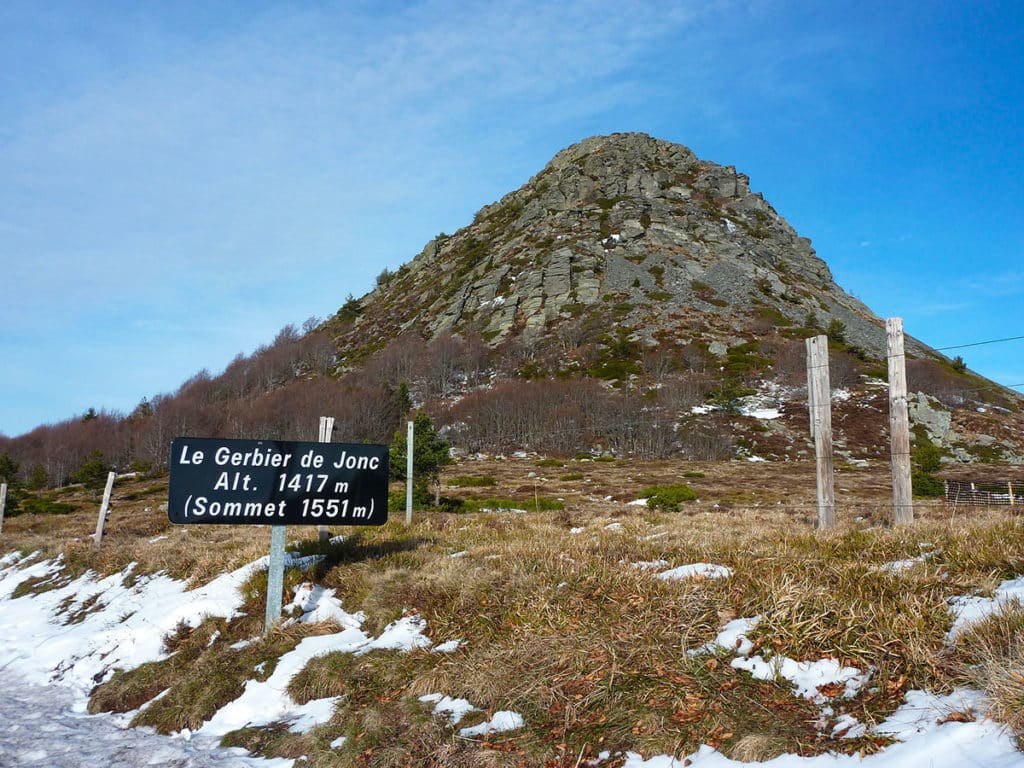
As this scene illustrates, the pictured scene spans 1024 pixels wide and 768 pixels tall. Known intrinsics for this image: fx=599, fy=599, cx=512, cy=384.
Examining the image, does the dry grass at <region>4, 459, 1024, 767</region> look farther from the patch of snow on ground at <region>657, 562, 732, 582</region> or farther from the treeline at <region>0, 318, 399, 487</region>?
the treeline at <region>0, 318, 399, 487</region>

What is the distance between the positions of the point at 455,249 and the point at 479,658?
540 ft

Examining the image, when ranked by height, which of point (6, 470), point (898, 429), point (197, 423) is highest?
point (197, 423)

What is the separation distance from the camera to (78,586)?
477 inches

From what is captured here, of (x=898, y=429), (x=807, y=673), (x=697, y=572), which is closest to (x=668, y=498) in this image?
(x=898, y=429)

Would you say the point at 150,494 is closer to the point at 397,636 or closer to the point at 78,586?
the point at 78,586

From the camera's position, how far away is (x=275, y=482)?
7.86 meters

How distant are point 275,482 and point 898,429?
9.61m

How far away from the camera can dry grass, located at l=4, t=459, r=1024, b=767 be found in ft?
13.4

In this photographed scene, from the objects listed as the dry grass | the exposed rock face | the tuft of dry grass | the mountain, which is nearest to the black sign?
the dry grass

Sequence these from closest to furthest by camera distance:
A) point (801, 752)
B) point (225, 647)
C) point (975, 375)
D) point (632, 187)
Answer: point (801, 752) < point (225, 647) < point (975, 375) < point (632, 187)

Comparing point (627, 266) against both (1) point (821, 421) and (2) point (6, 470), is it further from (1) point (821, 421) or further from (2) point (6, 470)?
(1) point (821, 421)

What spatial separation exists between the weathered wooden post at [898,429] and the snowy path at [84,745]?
9.23m

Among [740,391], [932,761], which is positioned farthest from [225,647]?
[740,391]

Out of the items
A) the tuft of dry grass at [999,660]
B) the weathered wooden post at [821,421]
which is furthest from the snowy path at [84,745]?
the weathered wooden post at [821,421]
